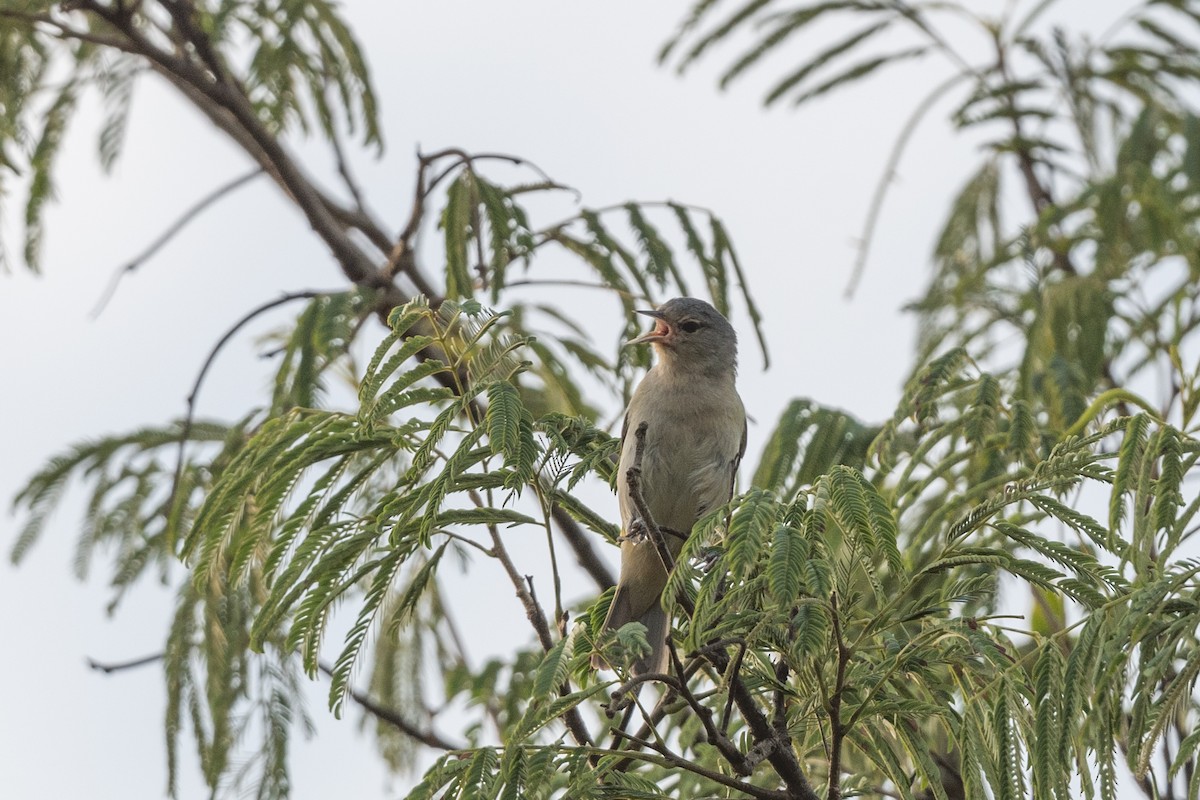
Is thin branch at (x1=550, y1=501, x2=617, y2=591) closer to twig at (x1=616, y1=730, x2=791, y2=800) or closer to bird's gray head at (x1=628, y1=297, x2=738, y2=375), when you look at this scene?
bird's gray head at (x1=628, y1=297, x2=738, y2=375)

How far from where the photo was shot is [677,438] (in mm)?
4988

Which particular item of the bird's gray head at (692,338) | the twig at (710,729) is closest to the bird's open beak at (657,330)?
the bird's gray head at (692,338)

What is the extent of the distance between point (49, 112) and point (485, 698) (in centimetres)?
285

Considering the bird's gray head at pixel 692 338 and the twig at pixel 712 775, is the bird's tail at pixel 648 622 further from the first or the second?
the bird's gray head at pixel 692 338

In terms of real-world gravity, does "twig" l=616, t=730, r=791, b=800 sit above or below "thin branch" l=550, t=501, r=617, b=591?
below

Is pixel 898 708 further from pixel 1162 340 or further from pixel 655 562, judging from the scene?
pixel 1162 340

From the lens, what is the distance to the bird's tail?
13.5 feet

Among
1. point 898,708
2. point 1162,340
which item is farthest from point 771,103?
point 898,708

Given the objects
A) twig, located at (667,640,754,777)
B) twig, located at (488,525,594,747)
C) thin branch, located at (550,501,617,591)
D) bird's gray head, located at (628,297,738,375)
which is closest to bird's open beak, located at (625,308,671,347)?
bird's gray head, located at (628,297,738,375)

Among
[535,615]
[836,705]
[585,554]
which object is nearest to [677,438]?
[585,554]

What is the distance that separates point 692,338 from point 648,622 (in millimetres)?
1347

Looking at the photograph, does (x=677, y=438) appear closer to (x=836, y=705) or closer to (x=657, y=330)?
(x=657, y=330)

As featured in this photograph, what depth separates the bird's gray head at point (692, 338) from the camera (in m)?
5.37

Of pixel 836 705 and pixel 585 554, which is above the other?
pixel 585 554
